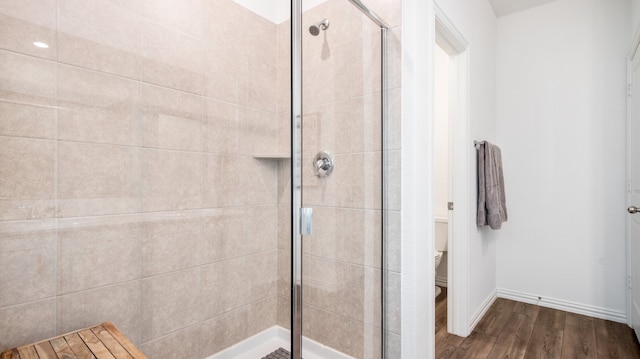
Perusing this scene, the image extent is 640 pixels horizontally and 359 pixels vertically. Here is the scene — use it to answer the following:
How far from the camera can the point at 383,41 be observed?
1.48 m

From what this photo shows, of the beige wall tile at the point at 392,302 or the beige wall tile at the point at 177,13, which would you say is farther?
the beige wall tile at the point at 392,302

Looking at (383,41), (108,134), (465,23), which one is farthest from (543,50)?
(108,134)

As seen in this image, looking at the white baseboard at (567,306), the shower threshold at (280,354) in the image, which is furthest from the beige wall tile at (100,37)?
the white baseboard at (567,306)

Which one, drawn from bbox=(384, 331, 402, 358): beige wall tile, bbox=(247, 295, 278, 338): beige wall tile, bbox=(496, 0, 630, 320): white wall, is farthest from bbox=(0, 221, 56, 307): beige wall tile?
bbox=(496, 0, 630, 320): white wall

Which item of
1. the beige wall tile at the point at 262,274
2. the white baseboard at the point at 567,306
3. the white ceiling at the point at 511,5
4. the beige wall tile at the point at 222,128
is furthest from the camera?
the white ceiling at the point at 511,5

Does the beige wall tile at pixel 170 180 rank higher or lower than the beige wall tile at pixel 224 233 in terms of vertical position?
higher

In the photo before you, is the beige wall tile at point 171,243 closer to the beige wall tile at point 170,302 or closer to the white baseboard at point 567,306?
the beige wall tile at point 170,302

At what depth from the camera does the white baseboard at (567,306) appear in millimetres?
2447

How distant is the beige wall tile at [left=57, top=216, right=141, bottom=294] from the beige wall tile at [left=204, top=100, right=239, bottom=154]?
504mm

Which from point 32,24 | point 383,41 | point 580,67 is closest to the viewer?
point 32,24

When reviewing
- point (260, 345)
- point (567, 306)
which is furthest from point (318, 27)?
point (567, 306)

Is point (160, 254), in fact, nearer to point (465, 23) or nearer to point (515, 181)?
point (465, 23)

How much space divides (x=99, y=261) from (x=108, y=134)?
1.61 feet

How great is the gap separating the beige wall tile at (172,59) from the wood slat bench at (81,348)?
3.29ft
